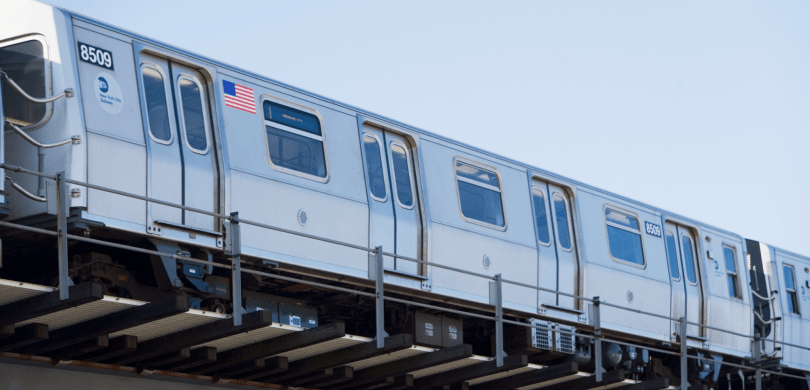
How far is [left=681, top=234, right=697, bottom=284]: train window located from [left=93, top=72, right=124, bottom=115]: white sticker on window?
11.0 m

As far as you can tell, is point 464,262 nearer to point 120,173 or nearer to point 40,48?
point 120,173

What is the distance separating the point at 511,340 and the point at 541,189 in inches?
93.9

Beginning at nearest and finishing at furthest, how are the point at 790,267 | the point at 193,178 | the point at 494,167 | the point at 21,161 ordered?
the point at 21,161, the point at 193,178, the point at 494,167, the point at 790,267

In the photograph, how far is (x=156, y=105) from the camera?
37.8 feet

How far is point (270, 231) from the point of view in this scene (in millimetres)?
12117

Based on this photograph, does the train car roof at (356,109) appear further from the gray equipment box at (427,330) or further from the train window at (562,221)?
the gray equipment box at (427,330)

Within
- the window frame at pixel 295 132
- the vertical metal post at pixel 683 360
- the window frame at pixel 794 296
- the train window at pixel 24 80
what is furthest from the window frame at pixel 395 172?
the window frame at pixel 794 296

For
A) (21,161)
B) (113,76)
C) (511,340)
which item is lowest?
(511,340)

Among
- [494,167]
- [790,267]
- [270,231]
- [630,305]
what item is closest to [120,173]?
[270,231]

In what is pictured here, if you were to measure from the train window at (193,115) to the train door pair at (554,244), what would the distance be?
5.82 meters

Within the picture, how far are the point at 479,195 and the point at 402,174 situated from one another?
1.54 meters

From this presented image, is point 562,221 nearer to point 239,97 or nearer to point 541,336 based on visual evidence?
point 541,336

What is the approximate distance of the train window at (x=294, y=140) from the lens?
1261 centimetres

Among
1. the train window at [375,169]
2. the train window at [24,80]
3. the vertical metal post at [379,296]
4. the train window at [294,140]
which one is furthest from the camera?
the train window at [375,169]
